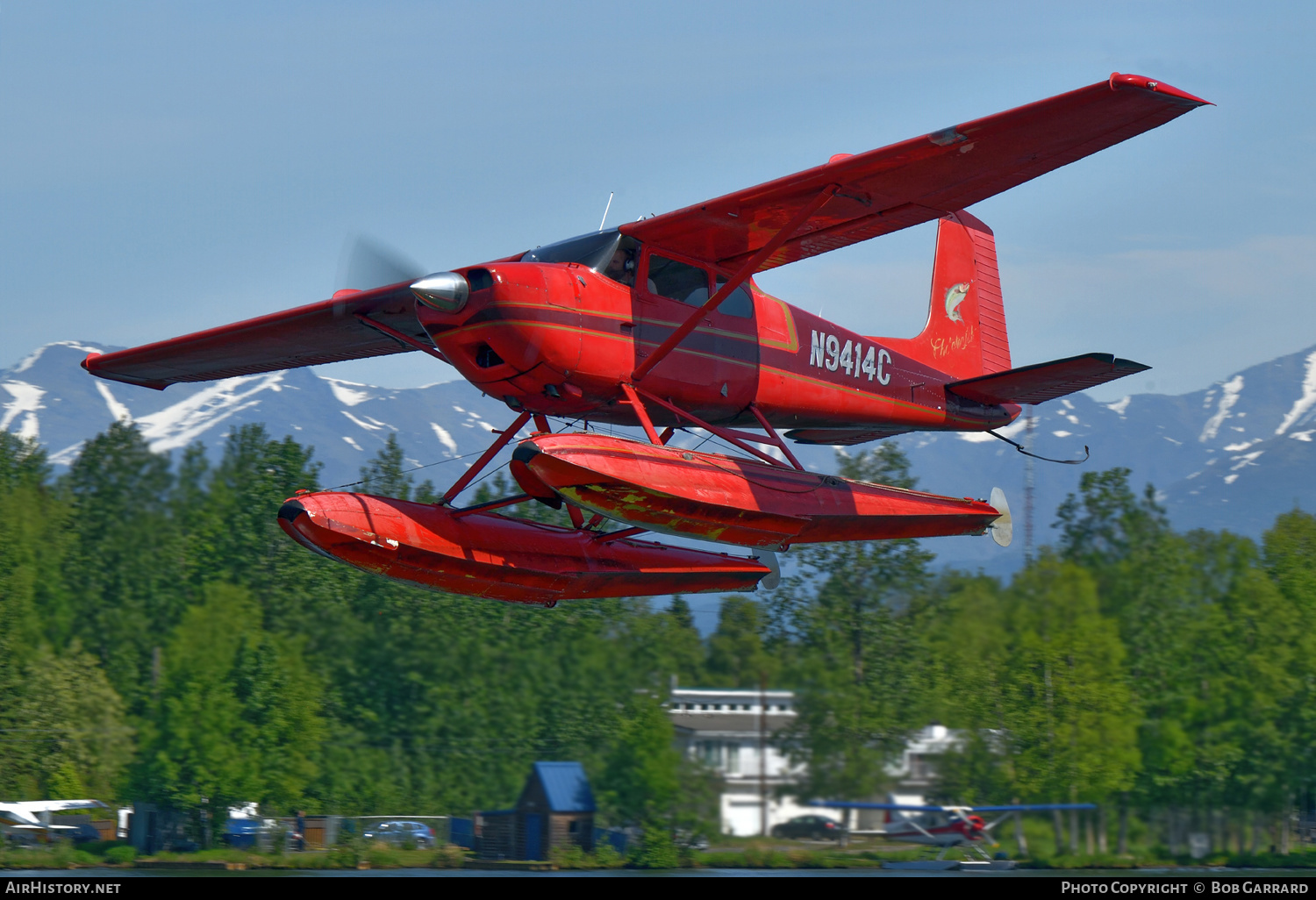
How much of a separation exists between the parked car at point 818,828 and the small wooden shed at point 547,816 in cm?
444

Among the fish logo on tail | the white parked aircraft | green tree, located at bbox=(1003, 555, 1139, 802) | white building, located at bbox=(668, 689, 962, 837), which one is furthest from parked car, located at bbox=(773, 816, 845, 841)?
the white parked aircraft

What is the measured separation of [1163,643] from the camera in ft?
109

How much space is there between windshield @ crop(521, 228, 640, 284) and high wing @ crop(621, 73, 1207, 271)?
16 centimetres

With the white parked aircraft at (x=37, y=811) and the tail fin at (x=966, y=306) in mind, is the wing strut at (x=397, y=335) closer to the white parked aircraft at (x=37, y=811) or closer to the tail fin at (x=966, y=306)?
the tail fin at (x=966, y=306)

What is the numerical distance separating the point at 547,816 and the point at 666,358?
17.1 meters

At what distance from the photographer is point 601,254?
13.1 metres

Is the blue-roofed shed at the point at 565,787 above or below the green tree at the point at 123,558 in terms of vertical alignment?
below

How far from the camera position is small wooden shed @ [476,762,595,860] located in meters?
27.4

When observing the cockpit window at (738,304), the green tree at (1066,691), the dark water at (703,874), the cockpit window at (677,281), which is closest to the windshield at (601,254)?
the cockpit window at (677,281)

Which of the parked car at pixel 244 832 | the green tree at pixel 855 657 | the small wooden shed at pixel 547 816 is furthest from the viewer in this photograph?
the parked car at pixel 244 832

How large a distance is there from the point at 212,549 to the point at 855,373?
101 feet

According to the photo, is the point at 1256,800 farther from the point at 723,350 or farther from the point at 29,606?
the point at 29,606

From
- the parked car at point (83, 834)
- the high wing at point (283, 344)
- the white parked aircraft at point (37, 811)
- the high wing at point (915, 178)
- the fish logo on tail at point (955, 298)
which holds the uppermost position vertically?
the fish logo on tail at point (955, 298)

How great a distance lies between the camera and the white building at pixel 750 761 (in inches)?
945
